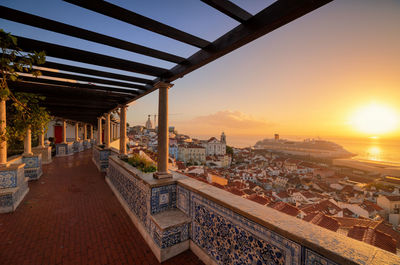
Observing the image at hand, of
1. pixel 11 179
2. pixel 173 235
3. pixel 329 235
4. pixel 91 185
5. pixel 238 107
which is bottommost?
pixel 91 185

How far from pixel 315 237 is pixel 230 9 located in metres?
2.45

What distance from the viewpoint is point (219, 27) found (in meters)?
2.28

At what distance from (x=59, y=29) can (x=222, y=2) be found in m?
2.08

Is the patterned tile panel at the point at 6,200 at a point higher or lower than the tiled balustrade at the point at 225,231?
A: lower

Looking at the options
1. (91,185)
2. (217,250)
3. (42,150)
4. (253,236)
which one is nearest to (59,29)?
(253,236)

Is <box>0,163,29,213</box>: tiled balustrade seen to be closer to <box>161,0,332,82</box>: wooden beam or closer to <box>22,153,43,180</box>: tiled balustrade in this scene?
<box>22,153,43,180</box>: tiled balustrade

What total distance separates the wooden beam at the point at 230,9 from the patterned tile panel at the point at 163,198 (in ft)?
10.3

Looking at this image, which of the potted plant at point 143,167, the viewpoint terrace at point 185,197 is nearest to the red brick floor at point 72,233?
the viewpoint terrace at point 185,197

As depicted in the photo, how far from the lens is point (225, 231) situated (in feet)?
7.71

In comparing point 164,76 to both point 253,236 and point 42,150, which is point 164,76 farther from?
point 42,150

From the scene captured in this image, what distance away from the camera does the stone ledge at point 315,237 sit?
1.25m

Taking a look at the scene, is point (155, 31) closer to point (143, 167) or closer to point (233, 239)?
point (233, 239)

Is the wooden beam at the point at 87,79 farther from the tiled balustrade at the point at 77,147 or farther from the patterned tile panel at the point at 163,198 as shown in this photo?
the tiled balustrade at the point at 77,147

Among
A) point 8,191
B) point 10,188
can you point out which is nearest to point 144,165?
point 8,191
